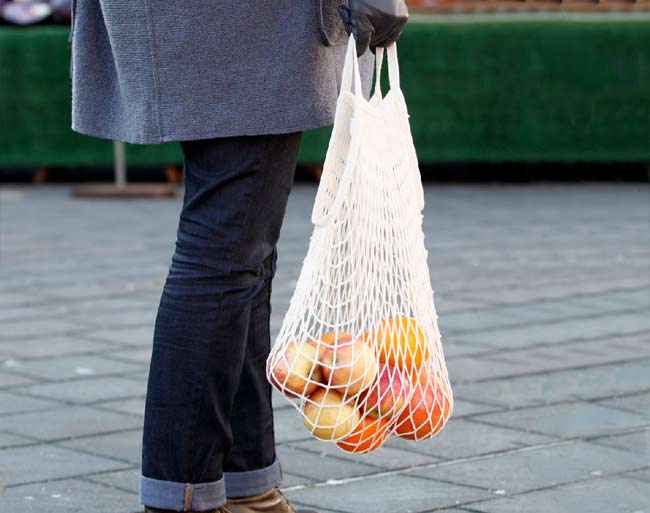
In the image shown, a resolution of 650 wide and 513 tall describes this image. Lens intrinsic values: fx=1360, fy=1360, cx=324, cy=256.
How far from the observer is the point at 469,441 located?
3115 mm

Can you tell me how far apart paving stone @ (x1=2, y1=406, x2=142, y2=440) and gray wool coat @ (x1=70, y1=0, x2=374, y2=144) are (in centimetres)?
118

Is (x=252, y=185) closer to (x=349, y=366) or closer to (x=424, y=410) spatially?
(x=349, y=366)

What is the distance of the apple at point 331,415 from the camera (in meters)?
2.19

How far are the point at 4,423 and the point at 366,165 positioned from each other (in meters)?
1.50

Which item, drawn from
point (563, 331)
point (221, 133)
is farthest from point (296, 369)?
point (563, 331)

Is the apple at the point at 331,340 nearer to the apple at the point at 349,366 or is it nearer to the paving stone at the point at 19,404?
the apple at the point at 349,366

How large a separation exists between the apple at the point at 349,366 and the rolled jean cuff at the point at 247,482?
28cm

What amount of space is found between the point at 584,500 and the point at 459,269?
3.17 meters

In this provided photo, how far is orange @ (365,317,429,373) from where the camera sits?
222 cm

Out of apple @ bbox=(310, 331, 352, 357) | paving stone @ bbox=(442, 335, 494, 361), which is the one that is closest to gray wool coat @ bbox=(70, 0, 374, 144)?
apple @ bbox=(310, 331, 352, 357)

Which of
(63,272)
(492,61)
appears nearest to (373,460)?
(63,272)

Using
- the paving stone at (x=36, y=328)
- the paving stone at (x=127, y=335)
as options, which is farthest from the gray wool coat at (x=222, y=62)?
the paving stone at (x=36, y=328)

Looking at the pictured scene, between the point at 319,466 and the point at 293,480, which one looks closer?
the point at 293,480

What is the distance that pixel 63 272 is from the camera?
18.7 feet
